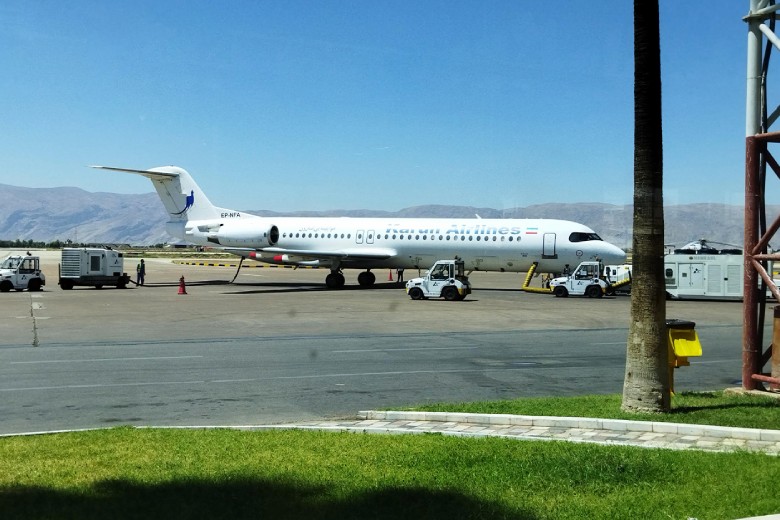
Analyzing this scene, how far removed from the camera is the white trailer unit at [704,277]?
35612 millimetres

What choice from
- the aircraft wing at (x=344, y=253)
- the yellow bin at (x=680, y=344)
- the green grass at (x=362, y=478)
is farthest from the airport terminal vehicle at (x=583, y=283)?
the green grass at (x=362, y=478)

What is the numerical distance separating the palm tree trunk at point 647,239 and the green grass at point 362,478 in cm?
209

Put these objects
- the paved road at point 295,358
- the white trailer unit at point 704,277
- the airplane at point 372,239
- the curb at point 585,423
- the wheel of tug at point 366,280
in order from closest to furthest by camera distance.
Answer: the curb at point 585,423, the paved road at point 295,358, the white trailer unit at point 704,277, the airplane at point 372,239, the wheel of tug at point 366,280

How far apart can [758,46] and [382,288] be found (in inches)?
1292

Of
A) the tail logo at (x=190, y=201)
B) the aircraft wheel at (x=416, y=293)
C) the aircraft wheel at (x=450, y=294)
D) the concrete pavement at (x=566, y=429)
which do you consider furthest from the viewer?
the tail logo at (x=190, y=201)

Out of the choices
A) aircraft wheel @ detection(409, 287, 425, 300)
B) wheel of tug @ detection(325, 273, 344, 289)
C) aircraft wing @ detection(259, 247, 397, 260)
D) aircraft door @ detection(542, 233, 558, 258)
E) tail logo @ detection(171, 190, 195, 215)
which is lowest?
aircraft wheel @ detection(409, 287, 425, 300)

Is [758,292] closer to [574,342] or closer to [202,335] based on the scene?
[574,342]

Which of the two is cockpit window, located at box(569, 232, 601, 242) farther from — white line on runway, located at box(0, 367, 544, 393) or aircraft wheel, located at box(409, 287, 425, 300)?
white line on runway, located at box(0, 367, 544, 393)

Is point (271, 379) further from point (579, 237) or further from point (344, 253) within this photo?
point (344, 253)

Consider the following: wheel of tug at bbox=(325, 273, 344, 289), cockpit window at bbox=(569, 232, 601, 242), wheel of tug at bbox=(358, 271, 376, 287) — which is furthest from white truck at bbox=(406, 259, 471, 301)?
wheel of tug at bbox=(358, 271, 376, 287)

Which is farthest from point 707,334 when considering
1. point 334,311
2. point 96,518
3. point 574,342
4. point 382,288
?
point 382,288

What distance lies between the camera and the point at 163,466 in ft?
23.5

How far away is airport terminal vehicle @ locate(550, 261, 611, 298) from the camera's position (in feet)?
119

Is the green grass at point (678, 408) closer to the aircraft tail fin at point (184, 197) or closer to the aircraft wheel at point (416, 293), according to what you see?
the aircraft wheel at point (416, 293)
